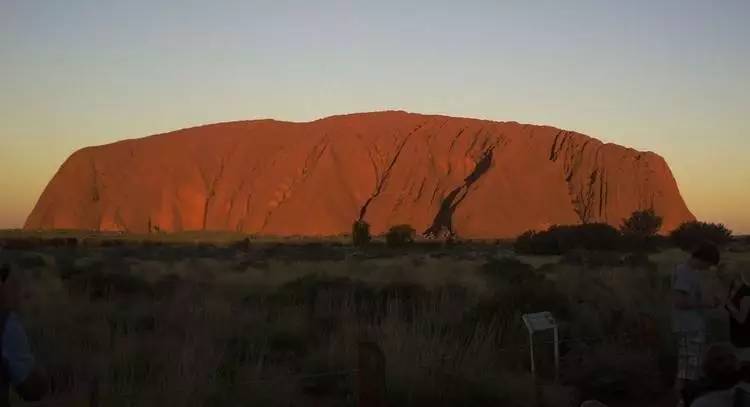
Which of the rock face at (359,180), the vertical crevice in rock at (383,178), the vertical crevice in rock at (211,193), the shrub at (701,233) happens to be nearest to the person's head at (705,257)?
the shrub at (701,233)

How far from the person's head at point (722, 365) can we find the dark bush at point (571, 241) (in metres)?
44.6

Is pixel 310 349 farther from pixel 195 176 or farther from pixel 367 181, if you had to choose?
pixel 195 176

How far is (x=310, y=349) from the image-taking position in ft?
34.7

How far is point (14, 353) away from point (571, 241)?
47821 mm

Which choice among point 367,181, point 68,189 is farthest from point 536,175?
point 68,189

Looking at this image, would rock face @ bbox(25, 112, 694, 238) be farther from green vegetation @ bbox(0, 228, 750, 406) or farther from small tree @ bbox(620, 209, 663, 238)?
green vegetation @ bbox(0, 228, 750, 406)

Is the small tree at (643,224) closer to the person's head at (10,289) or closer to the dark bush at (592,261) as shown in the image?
the dark bush at (592,261)

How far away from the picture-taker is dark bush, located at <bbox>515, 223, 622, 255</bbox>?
49500 millimetres

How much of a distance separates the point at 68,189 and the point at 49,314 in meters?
117

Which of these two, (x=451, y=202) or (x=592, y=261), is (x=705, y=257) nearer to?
(x=592, y=261)

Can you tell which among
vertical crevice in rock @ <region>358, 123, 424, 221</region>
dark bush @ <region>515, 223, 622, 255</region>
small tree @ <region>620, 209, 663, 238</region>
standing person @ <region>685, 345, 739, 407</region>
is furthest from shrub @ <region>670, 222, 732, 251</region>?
standing person @ <region>685, 345, 739, 407</region>

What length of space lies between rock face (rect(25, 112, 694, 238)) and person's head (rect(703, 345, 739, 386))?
3559 inches

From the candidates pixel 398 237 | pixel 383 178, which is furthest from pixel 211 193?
pixel 398 237

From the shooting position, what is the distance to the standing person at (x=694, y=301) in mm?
7105
